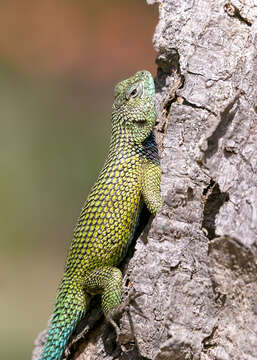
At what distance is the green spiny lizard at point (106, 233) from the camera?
3.05 meters

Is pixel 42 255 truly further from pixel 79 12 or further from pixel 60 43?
pixel 79 12

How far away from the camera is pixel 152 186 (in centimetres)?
321

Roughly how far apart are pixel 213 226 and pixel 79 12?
347 inches

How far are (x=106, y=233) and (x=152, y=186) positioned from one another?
372 mm

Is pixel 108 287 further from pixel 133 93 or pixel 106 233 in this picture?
pixel 133 93

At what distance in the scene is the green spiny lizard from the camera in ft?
10.00

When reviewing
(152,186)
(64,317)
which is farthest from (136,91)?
(64,317)

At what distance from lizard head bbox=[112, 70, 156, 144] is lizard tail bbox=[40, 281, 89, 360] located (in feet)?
3.32

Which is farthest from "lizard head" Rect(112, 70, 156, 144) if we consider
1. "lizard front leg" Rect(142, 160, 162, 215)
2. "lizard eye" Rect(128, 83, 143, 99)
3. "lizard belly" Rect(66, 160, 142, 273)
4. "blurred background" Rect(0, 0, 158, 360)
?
"blurred background" Rect(0, 0, 158, 360)

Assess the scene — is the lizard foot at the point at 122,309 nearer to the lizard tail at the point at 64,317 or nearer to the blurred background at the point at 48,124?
the lizard tail at the point at 64,317

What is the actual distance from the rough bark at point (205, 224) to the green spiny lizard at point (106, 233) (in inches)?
4.8

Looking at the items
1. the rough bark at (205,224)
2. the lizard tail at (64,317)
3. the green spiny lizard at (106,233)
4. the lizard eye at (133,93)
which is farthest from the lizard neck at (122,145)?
the lizard tail at (64,317)

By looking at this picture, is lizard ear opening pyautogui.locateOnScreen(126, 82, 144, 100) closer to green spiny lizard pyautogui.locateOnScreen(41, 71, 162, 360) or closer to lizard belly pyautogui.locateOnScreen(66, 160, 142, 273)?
green spiny lizard pyautogui.locateOnScreen(41, 71, 162, 360)

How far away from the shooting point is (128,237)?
3180mm
